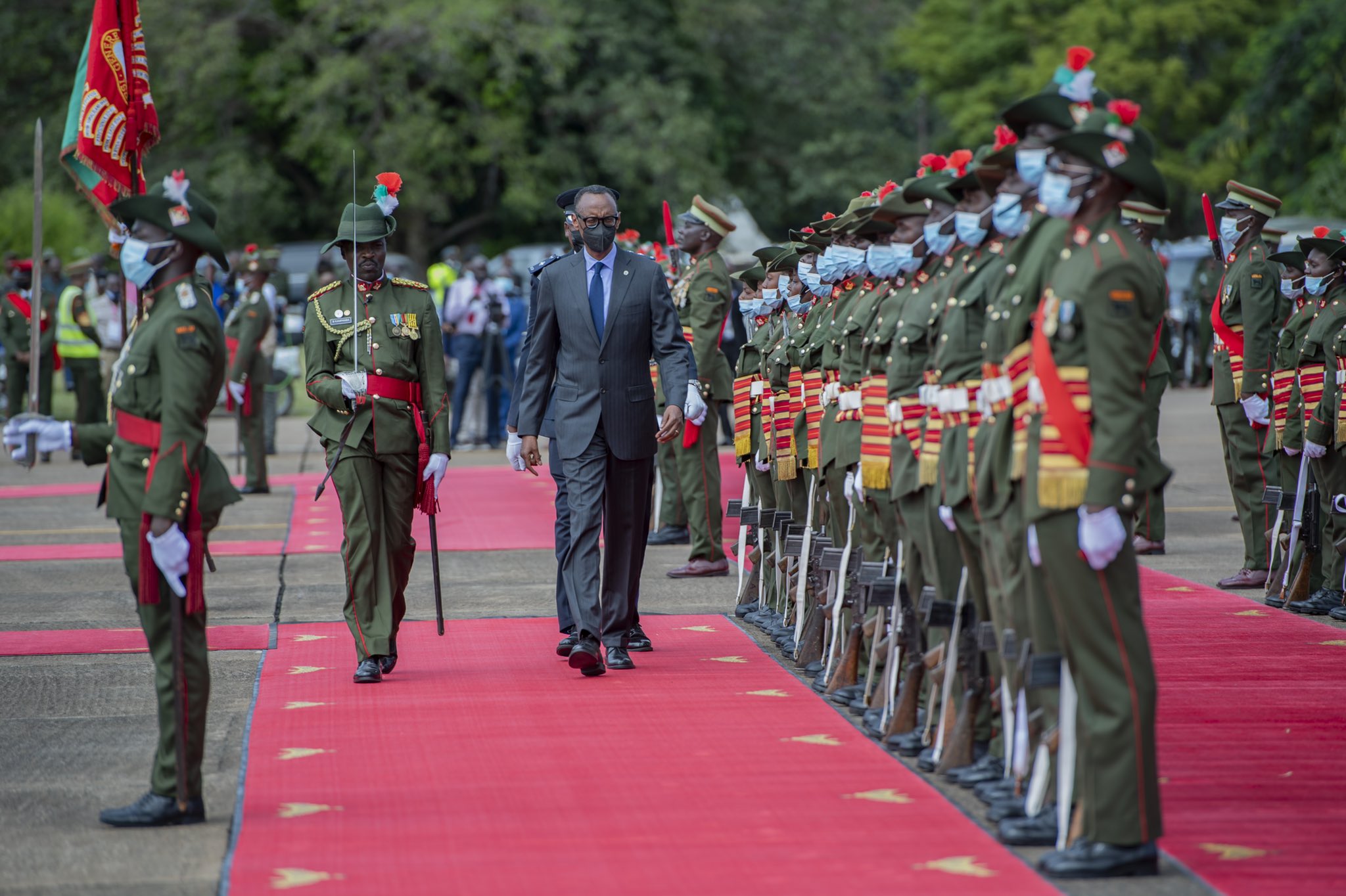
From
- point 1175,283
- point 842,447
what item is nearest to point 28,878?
point 842,447

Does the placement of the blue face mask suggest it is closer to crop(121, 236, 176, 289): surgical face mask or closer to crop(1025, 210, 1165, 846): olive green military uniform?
crop(1025, 210, 1165, 846): olive green military uniform

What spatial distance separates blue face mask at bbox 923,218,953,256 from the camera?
6.82m

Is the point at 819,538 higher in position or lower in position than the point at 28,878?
higher

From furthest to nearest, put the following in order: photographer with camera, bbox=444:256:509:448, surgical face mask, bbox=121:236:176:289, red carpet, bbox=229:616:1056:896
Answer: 1. photographer with camera, bbox=444:256:509:448
2. surgical face mask, bbox=121:236:176:289
3. red carpet, bbox=229:616:1056:896

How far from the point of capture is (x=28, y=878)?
5.27m

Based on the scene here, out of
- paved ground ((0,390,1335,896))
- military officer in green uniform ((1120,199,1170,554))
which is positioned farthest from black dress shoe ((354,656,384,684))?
military officer in green uniform ((1120,199,1170,554))

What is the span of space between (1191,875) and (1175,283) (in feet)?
112

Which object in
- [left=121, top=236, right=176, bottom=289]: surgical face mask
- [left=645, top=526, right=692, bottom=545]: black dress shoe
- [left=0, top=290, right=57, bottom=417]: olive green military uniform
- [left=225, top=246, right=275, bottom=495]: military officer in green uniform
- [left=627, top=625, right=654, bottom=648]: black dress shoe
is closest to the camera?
[left=121, top=236, right=176, bottom=289]: surgical face mask

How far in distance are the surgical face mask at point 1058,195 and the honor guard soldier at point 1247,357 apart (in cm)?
588

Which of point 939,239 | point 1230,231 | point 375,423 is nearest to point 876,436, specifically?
point 939,239

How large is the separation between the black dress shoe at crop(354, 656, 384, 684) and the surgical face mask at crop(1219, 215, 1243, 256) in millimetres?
6042

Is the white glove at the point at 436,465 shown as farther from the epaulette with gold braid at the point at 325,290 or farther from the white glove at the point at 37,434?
the white glove at the point at 37,434

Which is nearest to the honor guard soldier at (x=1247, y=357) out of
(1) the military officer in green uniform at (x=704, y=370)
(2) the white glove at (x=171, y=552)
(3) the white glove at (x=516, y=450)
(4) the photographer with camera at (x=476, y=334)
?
(1) the military officer in green uniform at (x=704, y=370)

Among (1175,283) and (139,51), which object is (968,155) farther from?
(1175,283)
